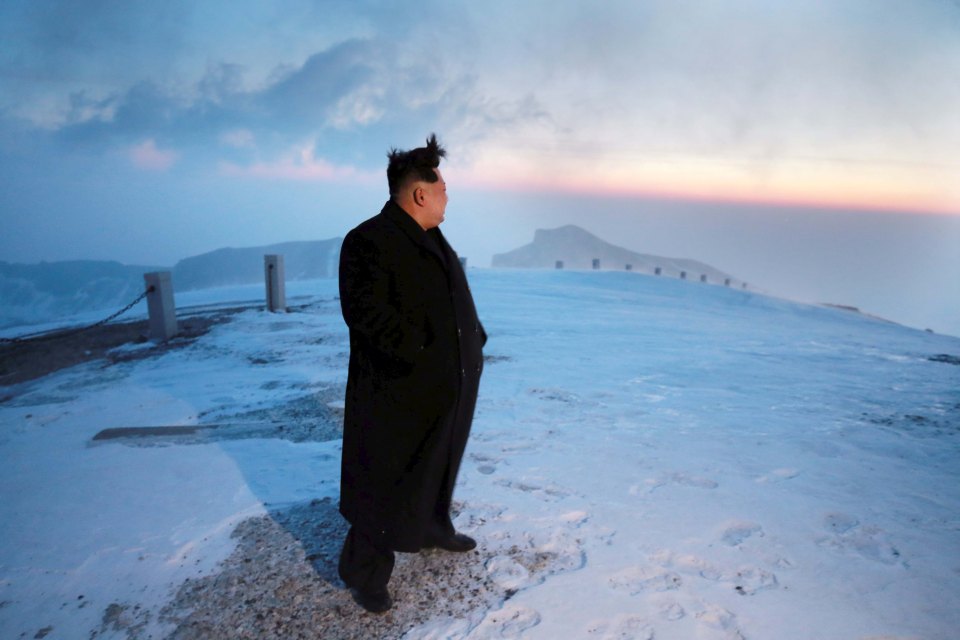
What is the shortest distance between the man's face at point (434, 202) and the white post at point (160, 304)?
26.8ft

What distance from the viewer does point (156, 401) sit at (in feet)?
18.7

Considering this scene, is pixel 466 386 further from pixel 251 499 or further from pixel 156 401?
pixel 156 401

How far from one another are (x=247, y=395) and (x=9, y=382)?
420 cm

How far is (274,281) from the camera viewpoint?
Result: 11.2 metres

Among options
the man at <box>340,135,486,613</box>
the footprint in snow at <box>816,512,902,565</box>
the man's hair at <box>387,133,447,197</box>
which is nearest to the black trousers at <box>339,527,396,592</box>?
the man at <box>340,135,486,613</box>

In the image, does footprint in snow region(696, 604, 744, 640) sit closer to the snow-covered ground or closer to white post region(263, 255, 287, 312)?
the snow-covered ground

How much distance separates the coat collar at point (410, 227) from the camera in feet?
7.43

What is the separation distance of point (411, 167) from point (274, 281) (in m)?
9.72

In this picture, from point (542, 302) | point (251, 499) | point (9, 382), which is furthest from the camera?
point (542, 302)

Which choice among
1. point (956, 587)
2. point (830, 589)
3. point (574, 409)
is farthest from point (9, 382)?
point (956, 587)

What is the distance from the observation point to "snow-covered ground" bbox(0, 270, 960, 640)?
8.13 feet

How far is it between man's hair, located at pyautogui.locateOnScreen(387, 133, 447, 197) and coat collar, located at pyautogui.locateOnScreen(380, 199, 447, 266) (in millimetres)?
90

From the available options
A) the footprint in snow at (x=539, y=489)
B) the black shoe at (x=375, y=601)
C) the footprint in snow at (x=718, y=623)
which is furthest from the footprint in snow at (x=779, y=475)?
the black shoe at (x=375, y=601)

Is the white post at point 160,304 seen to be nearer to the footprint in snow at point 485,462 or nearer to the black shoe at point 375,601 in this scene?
the footprint in snow at point 485,462
